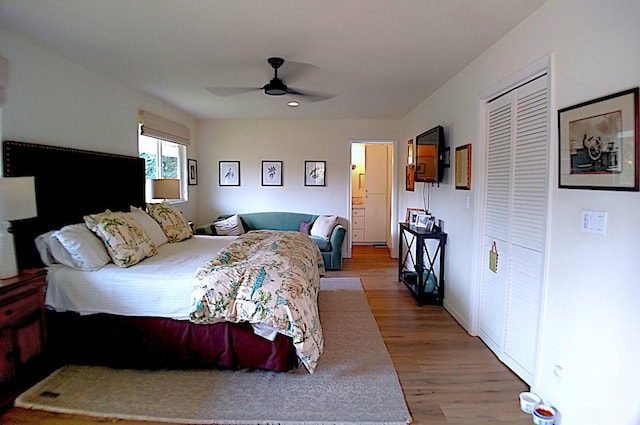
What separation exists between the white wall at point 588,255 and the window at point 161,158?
14.5ft

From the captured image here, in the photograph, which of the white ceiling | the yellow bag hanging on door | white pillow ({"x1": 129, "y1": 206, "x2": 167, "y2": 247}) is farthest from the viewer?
white pillow ({"x1": 129, "y1": 206, "x2": 167, "y2": 247})

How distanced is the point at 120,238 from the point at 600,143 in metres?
3.30

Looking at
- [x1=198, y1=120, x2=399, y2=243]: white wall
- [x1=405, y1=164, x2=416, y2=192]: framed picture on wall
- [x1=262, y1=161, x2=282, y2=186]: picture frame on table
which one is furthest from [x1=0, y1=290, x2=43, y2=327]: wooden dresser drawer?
[x1=405, y1=164, x2=416, y2=192]: framed picture on wall

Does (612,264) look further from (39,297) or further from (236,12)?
(39,297)

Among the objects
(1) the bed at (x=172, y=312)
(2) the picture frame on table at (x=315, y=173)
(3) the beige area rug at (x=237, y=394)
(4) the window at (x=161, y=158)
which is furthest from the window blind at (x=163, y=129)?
(3) the beige area rug at (x=237, y=394)

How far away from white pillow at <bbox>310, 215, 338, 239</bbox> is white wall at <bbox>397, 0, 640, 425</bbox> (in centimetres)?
373

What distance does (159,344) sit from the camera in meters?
2.59

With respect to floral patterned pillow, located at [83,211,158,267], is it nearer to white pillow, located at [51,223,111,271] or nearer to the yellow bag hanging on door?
white pillow, located at [51,223,111,271]

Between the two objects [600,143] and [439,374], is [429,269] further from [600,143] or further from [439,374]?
[600,143]

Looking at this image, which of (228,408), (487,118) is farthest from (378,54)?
(228,408)

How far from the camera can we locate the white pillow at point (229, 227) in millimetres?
→ 5870

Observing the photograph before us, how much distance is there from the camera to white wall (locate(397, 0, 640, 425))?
1621mm

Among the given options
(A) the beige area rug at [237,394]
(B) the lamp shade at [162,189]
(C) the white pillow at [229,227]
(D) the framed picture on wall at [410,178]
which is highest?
(D) the framed picture on wall at [410,178]

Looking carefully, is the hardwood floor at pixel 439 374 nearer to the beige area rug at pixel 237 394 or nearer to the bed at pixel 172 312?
the beige area rug at pixel 237 394
